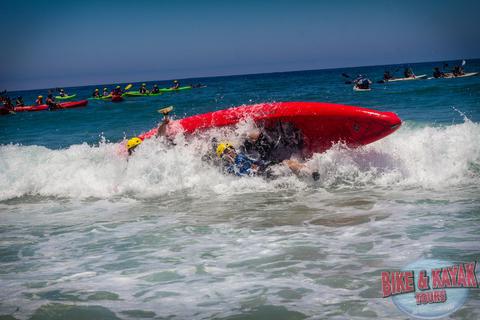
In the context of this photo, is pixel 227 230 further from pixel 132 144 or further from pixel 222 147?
pixel 132 144

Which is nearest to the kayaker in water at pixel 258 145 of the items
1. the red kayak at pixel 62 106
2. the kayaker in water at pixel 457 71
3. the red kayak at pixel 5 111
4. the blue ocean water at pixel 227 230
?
the blue ocean water at pixel 227 230

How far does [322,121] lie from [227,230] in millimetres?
3283

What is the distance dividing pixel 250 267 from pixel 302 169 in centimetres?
337

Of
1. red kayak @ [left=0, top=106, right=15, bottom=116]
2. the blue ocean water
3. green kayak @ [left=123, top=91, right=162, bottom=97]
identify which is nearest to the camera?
the blue ocean water

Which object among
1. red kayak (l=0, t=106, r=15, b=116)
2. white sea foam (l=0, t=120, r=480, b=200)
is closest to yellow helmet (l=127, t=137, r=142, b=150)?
white sea foam (l=0, t=120, r=480, b=200)

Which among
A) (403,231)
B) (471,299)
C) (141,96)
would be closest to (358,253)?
(403,231)

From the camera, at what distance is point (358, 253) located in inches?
158

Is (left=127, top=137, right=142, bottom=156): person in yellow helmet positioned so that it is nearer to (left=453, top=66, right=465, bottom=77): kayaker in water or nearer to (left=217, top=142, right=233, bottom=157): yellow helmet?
(left=217, top=142, right=233, bottom=157): yellow helmet

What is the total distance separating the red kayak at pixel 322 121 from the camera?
7312mm

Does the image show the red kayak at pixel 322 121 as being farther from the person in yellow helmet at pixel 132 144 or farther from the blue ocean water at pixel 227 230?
the person in yellow helmet at pixel 132 144

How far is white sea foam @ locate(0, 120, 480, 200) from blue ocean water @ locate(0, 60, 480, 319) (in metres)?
0.03

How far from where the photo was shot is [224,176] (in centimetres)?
743

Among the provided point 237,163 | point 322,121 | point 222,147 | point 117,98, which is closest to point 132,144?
point 222,147

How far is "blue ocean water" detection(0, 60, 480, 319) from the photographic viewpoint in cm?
330
